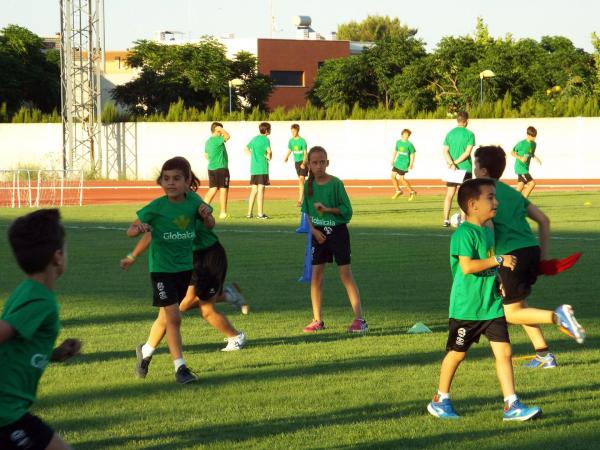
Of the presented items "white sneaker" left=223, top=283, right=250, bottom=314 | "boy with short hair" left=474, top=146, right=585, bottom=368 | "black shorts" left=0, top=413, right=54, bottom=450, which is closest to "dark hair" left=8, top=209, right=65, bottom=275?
"black shorts" left=0, top=413, right=54, bottom=450

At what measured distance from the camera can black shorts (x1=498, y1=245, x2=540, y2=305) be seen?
8.62 metres

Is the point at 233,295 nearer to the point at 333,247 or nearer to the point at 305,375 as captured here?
the point at 333,247

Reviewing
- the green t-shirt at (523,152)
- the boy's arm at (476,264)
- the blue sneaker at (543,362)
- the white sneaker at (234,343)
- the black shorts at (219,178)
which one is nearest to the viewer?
the boy's arm at (476,264)

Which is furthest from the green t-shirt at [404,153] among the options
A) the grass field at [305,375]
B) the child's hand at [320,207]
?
the child's hand at [320,207]

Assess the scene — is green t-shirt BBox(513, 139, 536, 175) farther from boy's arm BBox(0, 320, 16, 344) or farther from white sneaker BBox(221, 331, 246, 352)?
boy's arm BBox(0, 320, 16, 344)

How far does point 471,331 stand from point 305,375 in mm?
1872

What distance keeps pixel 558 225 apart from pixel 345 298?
414 inches

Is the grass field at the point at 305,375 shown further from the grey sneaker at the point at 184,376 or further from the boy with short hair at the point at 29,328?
the boy with short hair at the point at 29,328

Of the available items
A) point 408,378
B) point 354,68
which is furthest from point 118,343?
point 354,68

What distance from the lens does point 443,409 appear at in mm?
7141

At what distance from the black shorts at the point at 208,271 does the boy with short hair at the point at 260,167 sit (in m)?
15.6

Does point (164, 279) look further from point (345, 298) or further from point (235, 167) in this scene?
point (235, 167)

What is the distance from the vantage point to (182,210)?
852 cm

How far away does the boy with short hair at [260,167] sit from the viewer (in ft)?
83.1
